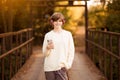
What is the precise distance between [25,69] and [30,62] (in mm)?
1823

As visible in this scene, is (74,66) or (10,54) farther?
(74,66)

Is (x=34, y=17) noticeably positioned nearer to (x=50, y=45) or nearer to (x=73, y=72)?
(x=73, y=72)

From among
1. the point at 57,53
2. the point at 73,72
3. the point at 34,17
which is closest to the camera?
the point at 57,53

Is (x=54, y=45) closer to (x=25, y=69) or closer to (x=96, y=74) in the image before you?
(x=96, y=74)

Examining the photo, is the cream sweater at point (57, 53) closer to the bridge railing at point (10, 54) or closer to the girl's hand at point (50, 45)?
the girl's hand at point (50, 45)

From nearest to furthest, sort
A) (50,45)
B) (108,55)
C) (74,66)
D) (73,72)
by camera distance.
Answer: (50,45)
(73,72)
(74,66)
(108,55)

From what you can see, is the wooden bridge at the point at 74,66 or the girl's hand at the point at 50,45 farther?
the wooden bridge at the point at 74,66

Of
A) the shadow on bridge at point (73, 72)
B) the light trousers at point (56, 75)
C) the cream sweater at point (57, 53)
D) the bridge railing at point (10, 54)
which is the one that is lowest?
the shadow on bridge at point (73, 72)

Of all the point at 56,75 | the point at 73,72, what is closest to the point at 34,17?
the point at 73,72

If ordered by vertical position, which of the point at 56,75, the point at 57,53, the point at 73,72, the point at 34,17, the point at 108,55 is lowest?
the point at 73,72

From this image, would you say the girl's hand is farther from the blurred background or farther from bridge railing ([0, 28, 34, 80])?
the blurred background

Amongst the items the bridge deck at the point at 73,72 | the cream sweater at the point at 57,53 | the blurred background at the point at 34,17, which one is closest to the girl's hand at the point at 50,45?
the cream sweater at the point at 57,53

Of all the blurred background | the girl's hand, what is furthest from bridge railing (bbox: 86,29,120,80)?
the blurred background

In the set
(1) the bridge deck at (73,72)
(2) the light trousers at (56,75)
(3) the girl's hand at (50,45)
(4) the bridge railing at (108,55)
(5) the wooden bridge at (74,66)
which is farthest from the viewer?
(1) the bridge deck at (73,72)
